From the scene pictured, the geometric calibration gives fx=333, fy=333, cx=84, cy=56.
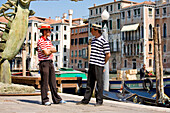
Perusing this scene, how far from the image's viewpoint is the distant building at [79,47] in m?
53.9

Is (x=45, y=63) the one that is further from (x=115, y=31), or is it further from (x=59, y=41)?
(x=59, y=41)

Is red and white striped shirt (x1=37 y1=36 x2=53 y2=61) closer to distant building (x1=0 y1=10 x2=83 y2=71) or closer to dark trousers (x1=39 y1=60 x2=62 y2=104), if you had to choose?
dark trousers (x1=39 y1=60 x2=62 y2=104)

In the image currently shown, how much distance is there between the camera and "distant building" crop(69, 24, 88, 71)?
177ft

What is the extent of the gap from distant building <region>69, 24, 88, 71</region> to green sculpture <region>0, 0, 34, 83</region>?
44996 mm

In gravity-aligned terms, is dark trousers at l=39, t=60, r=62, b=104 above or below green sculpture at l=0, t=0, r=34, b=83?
below

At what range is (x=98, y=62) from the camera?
18.4 ft

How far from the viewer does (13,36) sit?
792 centimetres

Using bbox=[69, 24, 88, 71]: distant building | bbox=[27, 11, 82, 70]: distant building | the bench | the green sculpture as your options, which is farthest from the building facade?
the green sculpture

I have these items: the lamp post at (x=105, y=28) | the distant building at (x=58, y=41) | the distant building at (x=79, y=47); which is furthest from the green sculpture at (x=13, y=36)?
the distant building at (x=58, y=41)

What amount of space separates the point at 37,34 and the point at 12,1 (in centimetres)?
5394

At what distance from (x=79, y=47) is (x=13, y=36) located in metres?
47.5

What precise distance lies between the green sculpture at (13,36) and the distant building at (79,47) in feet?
148

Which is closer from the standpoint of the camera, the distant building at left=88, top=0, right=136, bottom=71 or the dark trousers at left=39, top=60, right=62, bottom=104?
the dark trousers at left=39, top=60, right=62, bottom=104

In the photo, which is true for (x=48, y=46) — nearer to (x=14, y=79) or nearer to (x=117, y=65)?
(x=14, y=79)
